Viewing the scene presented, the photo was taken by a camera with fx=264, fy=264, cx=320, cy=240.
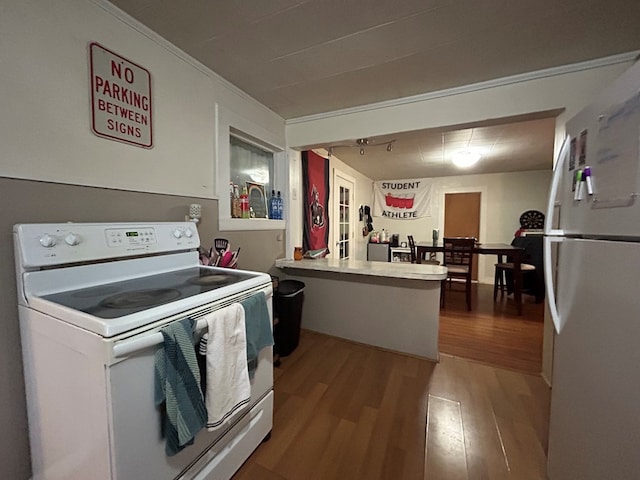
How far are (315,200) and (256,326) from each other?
231 centimetres

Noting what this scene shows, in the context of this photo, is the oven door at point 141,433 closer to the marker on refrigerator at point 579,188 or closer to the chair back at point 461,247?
the marker on refrigerator at point 579,188

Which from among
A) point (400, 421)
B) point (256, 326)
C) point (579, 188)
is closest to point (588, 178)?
point (579, 188)

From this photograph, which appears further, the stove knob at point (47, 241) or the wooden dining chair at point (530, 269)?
the wooden dining chair at point (530, 269)

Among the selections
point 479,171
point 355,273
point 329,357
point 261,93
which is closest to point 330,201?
point 355,273

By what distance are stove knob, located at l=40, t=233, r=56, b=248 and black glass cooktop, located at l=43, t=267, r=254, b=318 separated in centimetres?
18

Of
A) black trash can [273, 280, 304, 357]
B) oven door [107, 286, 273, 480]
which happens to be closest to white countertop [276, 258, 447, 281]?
black trash can [273, 280, 304, 357]

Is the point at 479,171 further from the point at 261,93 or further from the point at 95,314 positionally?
the point at 95,314

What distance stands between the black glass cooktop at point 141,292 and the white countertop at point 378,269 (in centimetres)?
118

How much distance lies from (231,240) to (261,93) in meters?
1.18

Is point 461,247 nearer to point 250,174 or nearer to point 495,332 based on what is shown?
point 495,332

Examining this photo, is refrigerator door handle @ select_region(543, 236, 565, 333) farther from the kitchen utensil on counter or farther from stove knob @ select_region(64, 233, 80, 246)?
stove knob @ select_region(64, 233, 80, 246)

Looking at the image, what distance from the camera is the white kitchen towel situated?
2.93 ft

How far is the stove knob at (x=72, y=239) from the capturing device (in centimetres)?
100

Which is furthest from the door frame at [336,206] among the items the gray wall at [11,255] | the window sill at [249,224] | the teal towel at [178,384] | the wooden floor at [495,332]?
the teal towel at [178,384]
